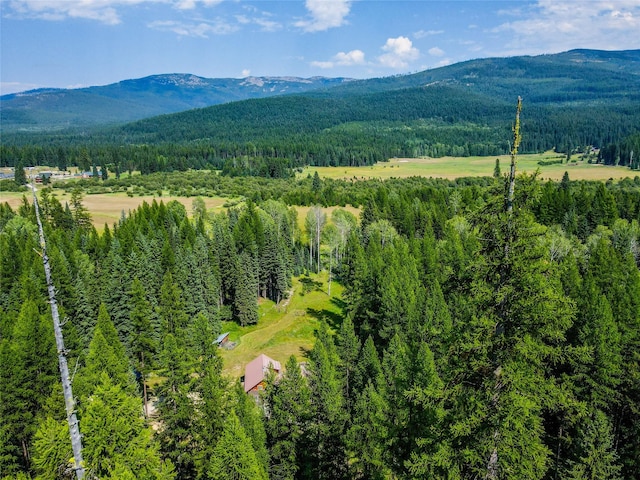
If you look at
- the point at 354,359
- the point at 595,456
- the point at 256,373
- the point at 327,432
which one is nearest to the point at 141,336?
the point at 256,373

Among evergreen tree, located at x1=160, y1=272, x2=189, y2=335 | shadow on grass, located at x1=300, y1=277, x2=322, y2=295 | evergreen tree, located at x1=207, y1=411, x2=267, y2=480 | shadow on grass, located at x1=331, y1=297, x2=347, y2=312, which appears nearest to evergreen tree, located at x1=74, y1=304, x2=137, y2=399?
evergreen tree, located at x1=207, y1=411, x2=267, y2=480

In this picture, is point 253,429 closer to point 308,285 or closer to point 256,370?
point 256,370

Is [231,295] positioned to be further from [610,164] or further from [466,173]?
[610,164]

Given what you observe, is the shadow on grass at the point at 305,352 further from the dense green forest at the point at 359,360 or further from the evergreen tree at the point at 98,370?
the evergreen tree at the point at 98,370

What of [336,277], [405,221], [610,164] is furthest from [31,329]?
[610,164]

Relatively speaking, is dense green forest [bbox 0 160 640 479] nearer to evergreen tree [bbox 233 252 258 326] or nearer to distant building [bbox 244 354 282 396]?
evergreen tree [bbox 233 252 258 326]
